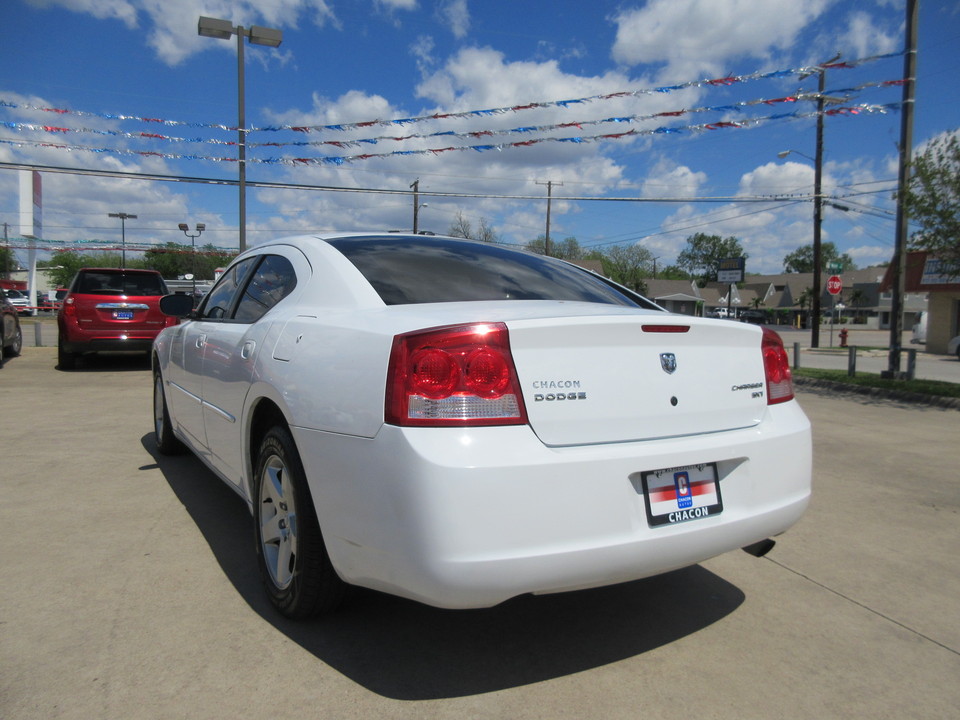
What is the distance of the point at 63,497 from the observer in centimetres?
439

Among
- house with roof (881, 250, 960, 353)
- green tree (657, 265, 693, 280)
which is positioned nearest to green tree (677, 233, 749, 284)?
green tree (657, 265, 693, 280)

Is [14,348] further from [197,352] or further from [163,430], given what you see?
[197,352]

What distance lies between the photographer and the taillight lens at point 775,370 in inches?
110

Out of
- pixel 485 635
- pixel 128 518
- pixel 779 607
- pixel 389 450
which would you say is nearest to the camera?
pixel 389 450

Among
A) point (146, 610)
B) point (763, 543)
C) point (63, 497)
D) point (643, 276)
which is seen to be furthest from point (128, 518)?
point (643, 276)

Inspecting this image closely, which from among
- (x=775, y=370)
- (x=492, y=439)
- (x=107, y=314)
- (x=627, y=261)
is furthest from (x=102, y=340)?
(x=627, y=261)

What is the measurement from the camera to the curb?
9.91 m

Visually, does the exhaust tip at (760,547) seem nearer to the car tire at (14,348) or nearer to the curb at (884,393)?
the curb at (884,393)

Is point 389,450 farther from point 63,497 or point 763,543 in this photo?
point 63,497

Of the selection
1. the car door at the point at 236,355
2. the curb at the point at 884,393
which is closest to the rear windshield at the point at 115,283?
the car door at the point at 236,355

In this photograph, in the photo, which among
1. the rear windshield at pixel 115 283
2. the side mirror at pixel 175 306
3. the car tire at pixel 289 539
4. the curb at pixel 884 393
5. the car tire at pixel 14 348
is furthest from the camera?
the car tire at pixel 14 348

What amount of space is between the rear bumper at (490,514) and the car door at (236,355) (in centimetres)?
88

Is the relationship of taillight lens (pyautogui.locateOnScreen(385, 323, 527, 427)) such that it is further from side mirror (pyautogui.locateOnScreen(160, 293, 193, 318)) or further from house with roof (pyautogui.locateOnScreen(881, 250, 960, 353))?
house with roof (pyautogui.locateOnScreen(881, 250, 960, 353))

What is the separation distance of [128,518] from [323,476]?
228cm
